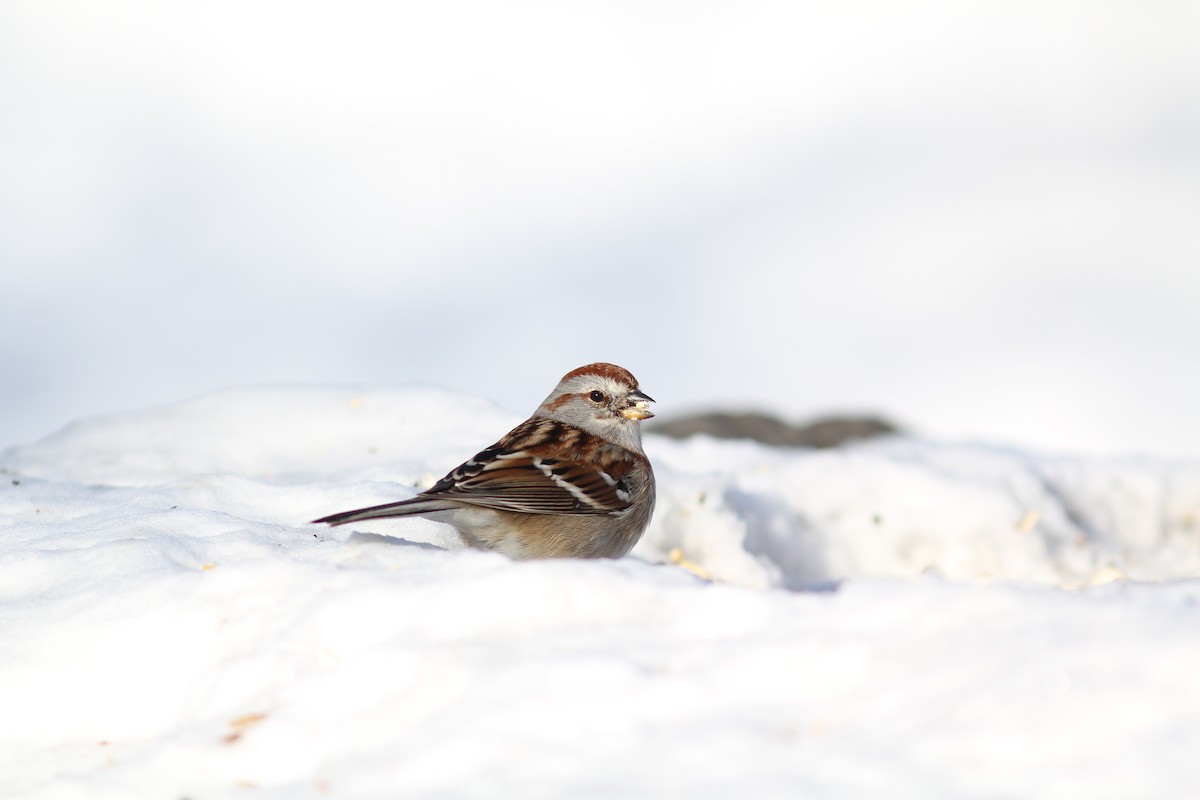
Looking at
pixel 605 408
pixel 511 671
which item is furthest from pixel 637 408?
pixel 511 671

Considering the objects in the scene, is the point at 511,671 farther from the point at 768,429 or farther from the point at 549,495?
the point at 768,429

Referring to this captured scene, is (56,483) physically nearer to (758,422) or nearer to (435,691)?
(435,691)

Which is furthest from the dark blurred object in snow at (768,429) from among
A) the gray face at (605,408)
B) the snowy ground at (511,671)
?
the snowy ground at (511,671)

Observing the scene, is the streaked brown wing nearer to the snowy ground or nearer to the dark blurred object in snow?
the snowy ground

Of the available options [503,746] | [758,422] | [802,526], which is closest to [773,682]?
[503,746]

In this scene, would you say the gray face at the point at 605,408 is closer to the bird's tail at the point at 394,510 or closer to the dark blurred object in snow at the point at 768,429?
the bird's tail at the point at 394,510

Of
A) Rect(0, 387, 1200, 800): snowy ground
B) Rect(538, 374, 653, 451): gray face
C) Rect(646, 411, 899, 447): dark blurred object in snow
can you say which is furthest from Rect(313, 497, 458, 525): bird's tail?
Rect(646, 411, 899, 447): dark blurred object in snow
